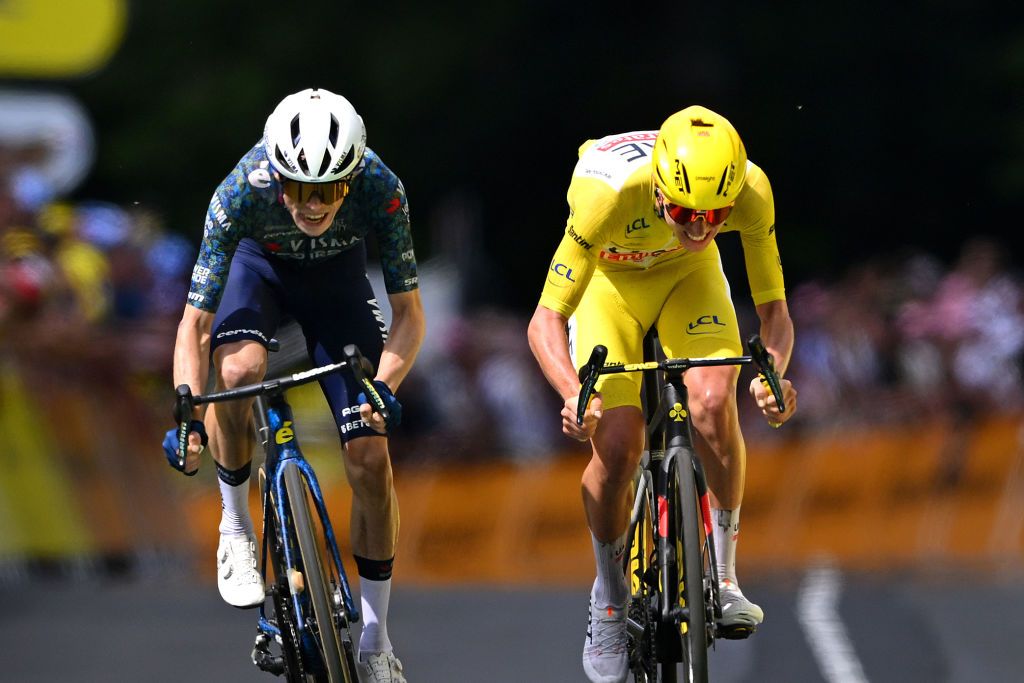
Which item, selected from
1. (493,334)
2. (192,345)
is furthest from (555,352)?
(493,334)

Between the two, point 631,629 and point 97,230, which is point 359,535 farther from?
point 97,230

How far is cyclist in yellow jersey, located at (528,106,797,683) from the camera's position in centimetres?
704

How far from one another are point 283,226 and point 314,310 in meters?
0.40

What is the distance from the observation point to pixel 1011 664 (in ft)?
34.7

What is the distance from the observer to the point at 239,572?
758 cm

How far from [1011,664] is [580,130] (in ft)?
41.6

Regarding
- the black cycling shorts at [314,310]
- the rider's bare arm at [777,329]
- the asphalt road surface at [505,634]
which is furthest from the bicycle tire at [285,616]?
the asphalt road surface at [505,634]

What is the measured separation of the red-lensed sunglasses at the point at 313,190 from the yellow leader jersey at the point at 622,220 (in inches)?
33.1

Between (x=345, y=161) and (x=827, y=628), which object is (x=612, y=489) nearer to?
(x=345, y=161)

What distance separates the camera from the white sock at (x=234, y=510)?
7719 mm

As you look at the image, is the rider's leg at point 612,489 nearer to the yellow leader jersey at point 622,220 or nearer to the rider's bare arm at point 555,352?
the rider's bare arm at point 555,352

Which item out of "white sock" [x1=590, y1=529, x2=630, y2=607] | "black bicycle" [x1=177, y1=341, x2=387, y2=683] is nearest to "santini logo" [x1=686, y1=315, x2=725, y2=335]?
"white sock" [x1=590, y1=529, x2=630, y2=607]

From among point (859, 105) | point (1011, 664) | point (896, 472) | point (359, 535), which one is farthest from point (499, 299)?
point (359, 535)

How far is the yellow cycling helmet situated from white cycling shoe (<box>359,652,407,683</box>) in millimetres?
2129
